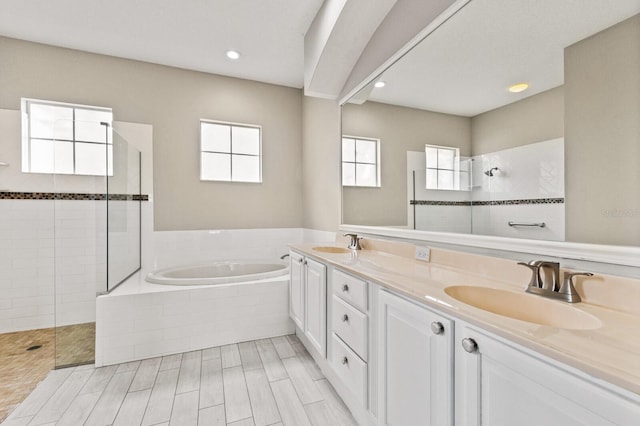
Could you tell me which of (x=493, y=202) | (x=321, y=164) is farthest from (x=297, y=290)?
(x=493, y=202)

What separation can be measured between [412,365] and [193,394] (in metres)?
1.50

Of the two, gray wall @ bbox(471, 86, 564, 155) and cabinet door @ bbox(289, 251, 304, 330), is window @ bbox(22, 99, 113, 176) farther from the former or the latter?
gray wall @ bbox(471, 86, 564, 155)

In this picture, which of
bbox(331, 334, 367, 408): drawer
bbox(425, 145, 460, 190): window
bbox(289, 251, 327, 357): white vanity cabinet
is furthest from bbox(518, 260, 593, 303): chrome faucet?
bbox(289, 251, 327, 357): white vanity cabinet

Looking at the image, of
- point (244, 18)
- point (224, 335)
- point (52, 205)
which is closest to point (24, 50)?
point (52, 205)

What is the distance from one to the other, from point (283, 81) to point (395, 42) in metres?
2.04

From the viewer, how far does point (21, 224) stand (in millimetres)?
2730

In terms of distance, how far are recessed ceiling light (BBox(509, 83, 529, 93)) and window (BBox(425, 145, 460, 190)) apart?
0.36 meters

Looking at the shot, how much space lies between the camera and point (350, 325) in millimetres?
1527

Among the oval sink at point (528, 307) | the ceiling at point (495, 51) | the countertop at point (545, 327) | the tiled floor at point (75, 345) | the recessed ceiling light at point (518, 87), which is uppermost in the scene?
the ceiling at point (495, 51)

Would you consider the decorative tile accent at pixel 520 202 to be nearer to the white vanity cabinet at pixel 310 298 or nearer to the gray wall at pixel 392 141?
the gray wall at pixel 392 141

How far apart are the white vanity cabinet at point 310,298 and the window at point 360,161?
82cm

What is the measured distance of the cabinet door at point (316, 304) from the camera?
1838mm

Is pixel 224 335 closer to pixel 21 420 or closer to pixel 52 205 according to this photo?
pixel 21 420

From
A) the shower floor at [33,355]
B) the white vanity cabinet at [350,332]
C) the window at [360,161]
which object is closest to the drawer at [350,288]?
the white vanity cabinet at [350,332]
